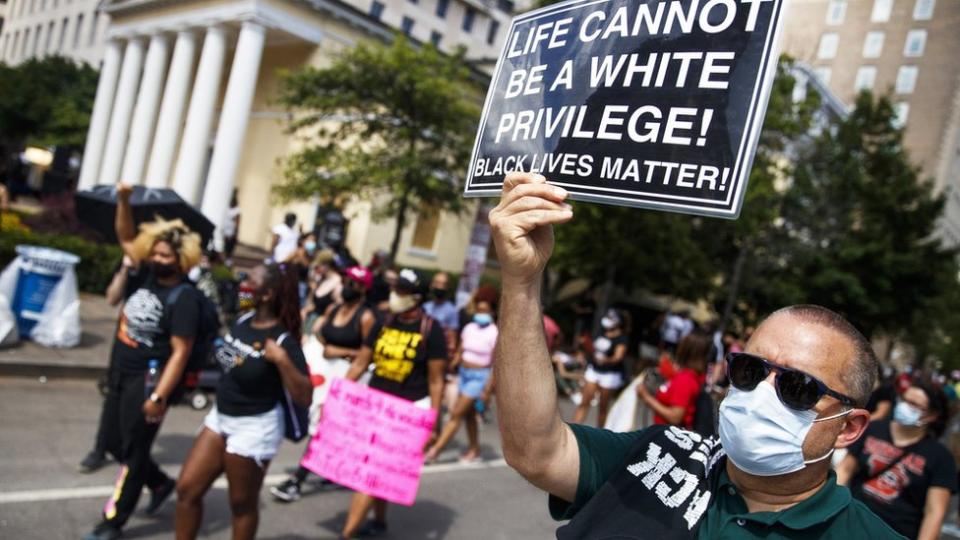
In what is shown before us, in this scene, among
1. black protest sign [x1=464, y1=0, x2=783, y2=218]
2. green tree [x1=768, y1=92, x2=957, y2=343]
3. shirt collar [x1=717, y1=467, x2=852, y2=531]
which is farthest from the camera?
green tree [x1=768, y1=92, x2=957, y2=343]

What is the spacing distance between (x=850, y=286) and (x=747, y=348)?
28648 mm

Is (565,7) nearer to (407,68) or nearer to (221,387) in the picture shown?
(221,387)

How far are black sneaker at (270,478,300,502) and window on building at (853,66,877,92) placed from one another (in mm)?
→ 59691

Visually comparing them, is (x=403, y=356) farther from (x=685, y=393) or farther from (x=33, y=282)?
(x=33, y=282)

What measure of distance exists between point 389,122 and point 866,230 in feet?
64.9

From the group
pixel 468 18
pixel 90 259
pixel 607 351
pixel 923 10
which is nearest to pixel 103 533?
pixel 607 351

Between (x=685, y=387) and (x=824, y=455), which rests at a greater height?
(x=824, y=455)

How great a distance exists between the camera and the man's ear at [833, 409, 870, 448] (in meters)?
1.95

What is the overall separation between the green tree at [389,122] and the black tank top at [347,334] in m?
10.8

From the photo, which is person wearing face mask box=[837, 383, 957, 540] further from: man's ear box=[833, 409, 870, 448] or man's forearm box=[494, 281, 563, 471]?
man's forearm box=[494, 281, 563, 471]

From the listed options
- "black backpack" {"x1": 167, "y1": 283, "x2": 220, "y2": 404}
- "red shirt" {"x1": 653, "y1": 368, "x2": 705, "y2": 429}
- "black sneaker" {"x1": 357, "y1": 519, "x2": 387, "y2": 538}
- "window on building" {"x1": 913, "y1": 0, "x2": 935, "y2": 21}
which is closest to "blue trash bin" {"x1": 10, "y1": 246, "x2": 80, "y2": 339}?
"black backpack" {"x1": 167, "y1": 283, "x2": 220, "y2": 404}

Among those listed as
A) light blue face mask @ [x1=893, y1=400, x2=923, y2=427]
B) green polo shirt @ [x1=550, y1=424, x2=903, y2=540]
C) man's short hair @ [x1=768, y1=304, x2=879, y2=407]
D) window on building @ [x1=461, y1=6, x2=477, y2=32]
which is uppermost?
window on building @ [x1=461, y1=6, x2=477, y2=32]

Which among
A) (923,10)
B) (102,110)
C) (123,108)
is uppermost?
(923,10)

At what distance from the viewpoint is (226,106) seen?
86.1 ft
